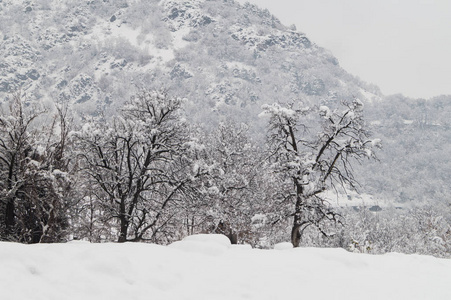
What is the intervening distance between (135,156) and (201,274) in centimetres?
1255

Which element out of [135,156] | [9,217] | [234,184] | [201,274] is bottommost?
[201,274]

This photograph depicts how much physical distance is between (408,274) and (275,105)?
39.1 feet

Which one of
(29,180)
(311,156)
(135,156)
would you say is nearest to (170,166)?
(135,156)

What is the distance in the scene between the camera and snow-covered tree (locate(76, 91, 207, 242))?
15.9 metres

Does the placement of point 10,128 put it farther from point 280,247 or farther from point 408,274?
point 408,274

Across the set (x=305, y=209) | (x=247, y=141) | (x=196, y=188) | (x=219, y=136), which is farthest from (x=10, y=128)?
(x=247, y=141)

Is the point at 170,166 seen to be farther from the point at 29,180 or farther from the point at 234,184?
the point at 29,180

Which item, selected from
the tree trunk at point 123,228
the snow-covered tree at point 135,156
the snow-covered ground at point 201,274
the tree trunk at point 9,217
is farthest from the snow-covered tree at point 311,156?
the tree trunk at point 9,217

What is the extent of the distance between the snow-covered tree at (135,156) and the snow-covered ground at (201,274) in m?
10.2

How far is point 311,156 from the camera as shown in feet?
58.3

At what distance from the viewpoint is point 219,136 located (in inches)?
1011

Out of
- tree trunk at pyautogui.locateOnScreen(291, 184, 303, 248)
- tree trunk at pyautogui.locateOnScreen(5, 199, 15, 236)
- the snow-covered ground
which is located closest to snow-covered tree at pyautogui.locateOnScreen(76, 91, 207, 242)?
tree trunk at pyautogui.locateOnScreen(5, 199, 15, 236)

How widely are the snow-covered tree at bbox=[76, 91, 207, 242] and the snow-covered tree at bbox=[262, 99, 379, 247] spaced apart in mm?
4141

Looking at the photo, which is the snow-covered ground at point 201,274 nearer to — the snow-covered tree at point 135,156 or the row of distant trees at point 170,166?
the row of distant trees at point 170,166
